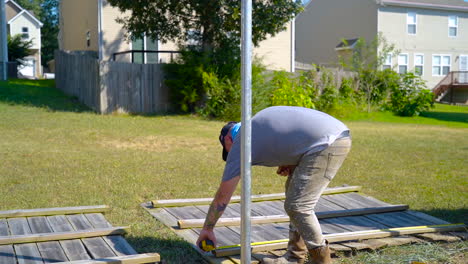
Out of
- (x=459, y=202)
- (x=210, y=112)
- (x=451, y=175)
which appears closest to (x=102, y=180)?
(x=459, y=202)

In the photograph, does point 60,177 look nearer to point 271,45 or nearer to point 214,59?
point 214,59

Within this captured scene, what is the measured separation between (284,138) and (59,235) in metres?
2.62

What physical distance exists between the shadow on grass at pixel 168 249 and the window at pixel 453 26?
35596mm

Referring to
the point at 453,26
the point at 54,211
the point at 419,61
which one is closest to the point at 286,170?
the point at 54,211

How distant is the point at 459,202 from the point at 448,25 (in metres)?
32.3

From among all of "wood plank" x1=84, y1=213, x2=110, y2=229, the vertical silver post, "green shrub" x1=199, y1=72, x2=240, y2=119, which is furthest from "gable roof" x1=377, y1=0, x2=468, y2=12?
"wood plank" x1=84, y1=213, x2=110, y2=229

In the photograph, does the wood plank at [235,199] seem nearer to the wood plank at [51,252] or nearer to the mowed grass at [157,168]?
the mowed grass at [157,168]

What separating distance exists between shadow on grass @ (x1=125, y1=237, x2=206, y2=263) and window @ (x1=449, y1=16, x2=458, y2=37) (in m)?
35.6

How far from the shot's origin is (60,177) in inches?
325

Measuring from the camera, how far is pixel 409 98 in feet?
82.9

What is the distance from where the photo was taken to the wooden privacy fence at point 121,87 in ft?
56.6

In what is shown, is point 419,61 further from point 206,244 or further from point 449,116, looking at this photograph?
point 206,244

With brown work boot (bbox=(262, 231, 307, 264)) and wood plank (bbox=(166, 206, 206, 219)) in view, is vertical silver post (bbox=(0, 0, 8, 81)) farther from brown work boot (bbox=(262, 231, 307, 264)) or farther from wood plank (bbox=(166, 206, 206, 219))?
brown work boot (bbox=(262, 231, 307, 264))

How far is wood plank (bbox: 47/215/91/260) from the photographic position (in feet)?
15.8
